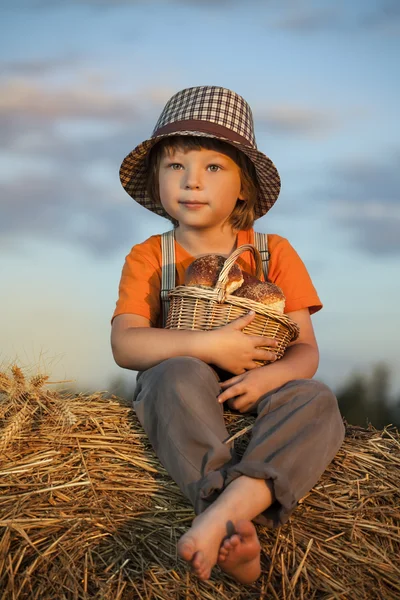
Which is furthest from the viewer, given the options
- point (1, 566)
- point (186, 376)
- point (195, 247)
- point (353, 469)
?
point (195, 247)

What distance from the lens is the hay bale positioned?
99.8 inches

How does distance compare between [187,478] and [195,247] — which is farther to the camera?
[195,247]

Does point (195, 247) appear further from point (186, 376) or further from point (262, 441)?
point (262, 441)

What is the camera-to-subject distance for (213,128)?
3760 mm

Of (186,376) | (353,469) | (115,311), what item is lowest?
(353,469)

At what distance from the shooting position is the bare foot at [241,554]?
2.34 m

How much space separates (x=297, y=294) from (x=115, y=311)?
0.99 m

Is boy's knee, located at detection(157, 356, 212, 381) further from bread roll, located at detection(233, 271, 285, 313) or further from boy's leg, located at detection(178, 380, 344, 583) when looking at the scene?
bread roll, located at detection(233, 271, 285, 313)

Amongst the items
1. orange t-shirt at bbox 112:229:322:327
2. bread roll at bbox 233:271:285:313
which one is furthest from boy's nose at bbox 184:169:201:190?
bread roll at bbox 233:271:285:313

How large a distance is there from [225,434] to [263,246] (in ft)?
4.67

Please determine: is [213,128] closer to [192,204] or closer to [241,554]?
[192,204]

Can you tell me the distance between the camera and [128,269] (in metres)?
3.95

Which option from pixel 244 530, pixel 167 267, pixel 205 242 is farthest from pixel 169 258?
pixel 244 530

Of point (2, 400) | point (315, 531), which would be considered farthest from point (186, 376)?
point (2, 400)
